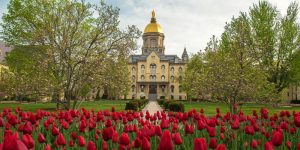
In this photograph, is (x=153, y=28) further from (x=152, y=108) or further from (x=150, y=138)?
(x=150, y=138)

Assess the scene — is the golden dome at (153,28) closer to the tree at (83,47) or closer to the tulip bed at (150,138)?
the tree at (83,47)

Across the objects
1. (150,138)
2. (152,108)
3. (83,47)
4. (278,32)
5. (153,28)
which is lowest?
(152,108)

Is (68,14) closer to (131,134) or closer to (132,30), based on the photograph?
(132,30)

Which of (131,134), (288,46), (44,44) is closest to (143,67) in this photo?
(288,46)

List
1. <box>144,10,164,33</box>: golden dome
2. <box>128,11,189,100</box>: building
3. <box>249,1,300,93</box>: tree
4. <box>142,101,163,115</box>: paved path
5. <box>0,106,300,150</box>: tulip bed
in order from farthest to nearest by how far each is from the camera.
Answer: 1. <box>144,10,164,33</box>: golden dome
2. <box>128,11,189,100</box>: building
3. <box>249,1,300,93</box>: tree
4. <box>142,101,163,115</box>: paved path
5. <box>0,106,300,150</box>: tulip bed

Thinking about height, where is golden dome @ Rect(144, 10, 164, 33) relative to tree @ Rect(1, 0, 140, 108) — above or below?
above

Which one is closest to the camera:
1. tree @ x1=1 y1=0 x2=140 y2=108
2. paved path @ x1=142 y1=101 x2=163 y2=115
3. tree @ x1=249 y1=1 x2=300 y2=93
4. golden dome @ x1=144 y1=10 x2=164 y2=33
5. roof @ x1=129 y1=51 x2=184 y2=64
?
tree @ x1=1 y1=0 x2=140 y2=108

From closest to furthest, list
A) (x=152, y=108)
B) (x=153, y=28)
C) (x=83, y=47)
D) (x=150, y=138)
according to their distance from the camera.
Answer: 1. (x=150, y=138)
2. (x=83, y=47)
3. (x=152, y=108)
4. (x=153, y=28)

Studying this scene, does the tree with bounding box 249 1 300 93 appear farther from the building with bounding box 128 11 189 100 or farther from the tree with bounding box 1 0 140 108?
the building with bounding box 128 11 189 100

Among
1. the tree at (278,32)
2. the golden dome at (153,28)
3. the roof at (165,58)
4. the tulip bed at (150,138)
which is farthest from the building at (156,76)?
the tulip bed at (150,138)

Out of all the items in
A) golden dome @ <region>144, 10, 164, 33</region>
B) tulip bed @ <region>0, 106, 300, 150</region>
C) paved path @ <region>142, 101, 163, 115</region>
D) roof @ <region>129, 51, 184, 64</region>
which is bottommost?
paved path @ <region>142, 101, 163, 115</region>

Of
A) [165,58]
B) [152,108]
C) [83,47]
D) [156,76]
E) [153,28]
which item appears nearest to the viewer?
[83,47]

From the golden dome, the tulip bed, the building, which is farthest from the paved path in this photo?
the golden dome

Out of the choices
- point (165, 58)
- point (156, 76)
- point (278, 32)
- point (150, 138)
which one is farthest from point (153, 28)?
point (150, 138)
